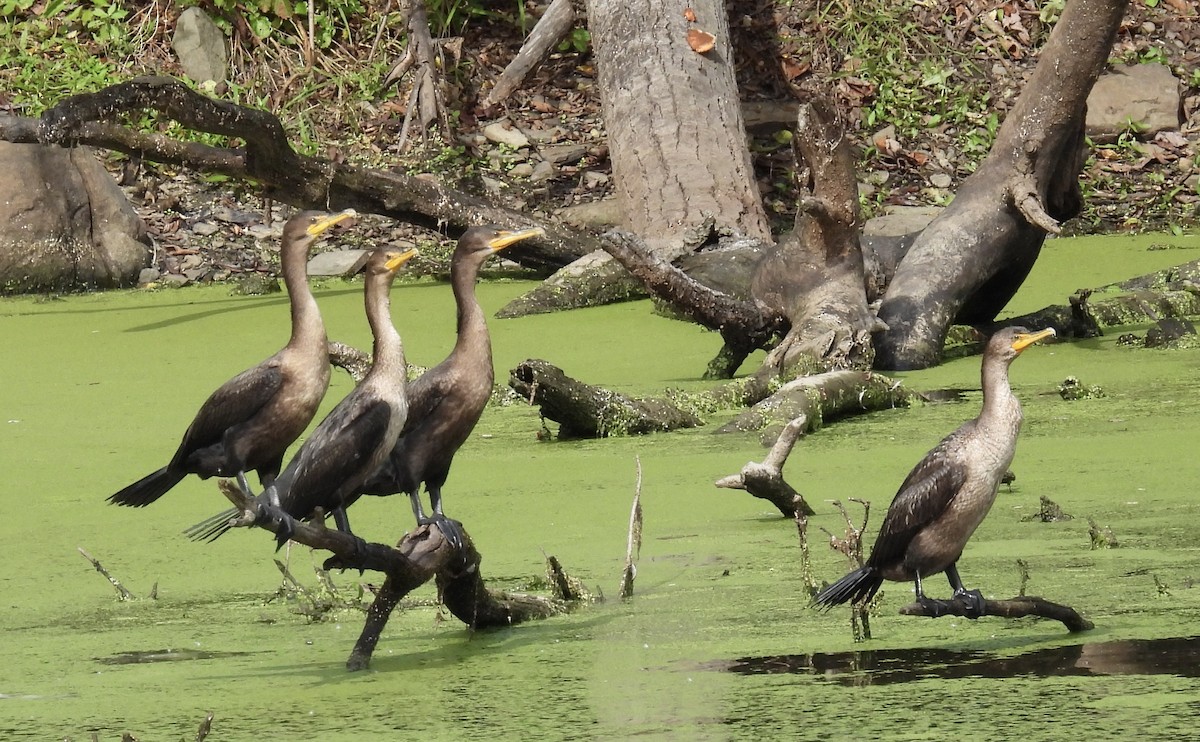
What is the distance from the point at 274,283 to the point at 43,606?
229 inches

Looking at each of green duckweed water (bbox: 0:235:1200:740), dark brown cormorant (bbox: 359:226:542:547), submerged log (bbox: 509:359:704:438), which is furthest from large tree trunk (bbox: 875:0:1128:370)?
dark brown cormorant (bbox: 359:226:542:547)

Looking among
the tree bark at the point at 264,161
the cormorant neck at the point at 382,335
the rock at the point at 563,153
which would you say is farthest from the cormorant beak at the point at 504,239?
the rock at the point at 563,153

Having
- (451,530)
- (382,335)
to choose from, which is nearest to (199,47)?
(382,335)

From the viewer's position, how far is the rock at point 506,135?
41.0 ft

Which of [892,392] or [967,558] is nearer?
[967,558]

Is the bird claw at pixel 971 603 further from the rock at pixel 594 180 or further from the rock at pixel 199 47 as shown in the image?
the rock at pixel 199 47

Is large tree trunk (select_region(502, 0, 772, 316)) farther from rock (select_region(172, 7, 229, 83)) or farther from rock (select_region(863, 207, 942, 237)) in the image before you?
rock (select_region(172, 7, 229, 83))

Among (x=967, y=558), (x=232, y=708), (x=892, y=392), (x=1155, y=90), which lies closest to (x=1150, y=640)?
(x=967, y=558)

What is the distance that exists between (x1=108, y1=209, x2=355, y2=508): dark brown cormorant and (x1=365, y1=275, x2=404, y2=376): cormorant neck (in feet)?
0.65

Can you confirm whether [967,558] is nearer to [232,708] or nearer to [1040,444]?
[1040,444]

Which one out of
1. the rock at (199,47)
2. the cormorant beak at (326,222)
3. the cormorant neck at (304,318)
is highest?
the rock at (199,47)

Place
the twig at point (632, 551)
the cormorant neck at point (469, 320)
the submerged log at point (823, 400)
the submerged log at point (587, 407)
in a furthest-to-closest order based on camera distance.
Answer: the submerged log at point (823, 400), the submerged log at point (587, 407), the cormorant neck at point (469, 320), the twig at point (632, 551)

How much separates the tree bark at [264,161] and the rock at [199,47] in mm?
3645

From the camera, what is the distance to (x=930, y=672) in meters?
3.56
